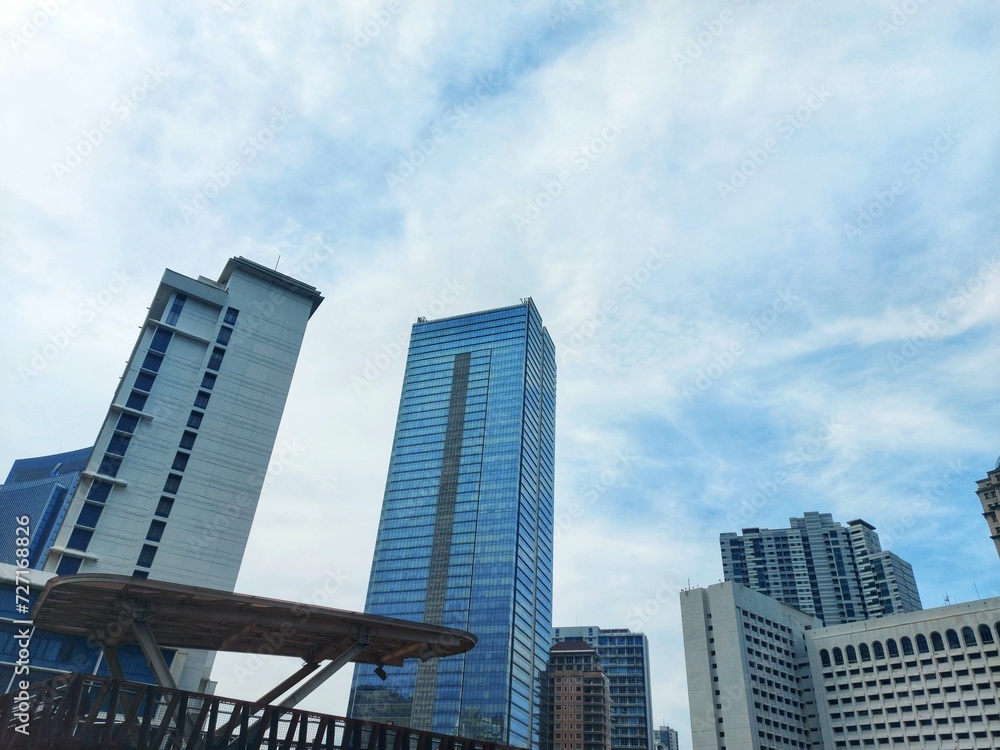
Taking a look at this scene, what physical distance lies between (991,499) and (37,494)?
186459 mm

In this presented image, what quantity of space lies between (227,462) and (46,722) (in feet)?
179

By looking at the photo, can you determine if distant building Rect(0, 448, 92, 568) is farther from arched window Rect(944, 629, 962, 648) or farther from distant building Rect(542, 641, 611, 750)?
arched window Rect(944, 629, 962, 648)

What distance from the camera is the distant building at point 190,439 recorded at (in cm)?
6166

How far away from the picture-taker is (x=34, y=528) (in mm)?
138250

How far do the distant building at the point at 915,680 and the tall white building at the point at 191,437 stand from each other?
87285 mm

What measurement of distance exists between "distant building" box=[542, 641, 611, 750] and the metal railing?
12436 cm

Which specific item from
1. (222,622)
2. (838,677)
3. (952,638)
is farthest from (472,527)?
(222,622)

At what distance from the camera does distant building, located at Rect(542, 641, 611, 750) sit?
13675 cm

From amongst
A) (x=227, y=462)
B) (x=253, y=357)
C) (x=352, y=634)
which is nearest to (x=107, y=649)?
(x=352, y=634)

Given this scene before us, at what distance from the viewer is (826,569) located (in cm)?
16438

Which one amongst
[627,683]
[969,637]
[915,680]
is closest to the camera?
[969,637]

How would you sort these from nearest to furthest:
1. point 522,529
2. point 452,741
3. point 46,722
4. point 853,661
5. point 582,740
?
point 46,722, point 452,741, point 853,661, point 522,529, point 582,740

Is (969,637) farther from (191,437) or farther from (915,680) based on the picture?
(191,437)

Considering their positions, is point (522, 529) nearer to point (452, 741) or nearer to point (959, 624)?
point (959, 624)
